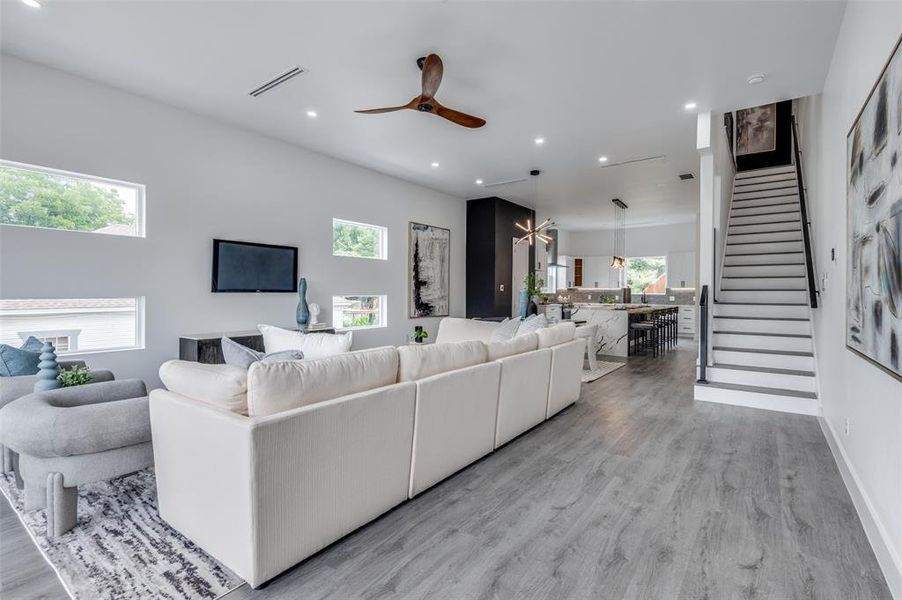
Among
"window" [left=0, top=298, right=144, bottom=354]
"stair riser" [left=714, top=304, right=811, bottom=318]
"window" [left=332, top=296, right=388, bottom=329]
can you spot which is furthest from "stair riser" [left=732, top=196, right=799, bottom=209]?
"window" [left=0, top=298, right=144, bottom=354]

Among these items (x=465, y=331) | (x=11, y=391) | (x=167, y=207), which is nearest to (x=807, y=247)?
(x=465, y=331)

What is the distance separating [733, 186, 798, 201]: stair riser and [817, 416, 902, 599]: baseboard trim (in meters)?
6.00

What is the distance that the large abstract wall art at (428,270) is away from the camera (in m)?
7.60

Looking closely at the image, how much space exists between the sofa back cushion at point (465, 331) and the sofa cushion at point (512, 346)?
3.82ft

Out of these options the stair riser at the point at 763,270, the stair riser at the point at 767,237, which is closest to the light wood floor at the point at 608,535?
the stair riser at the point at 763,270

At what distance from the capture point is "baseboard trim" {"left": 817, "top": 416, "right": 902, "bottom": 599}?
1711 mm

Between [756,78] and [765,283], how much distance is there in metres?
3.16

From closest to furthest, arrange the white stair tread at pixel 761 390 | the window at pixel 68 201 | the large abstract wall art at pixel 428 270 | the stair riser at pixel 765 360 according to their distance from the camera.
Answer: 1. the window at pixel 68 201
2. the white stair tread at pixel 761 390
3. the stair riser at pixel 765 360
4. the large abstract wall art at pixel 428 270

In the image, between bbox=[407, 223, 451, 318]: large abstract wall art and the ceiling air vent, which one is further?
bbox=[407, 223, 451, 318]: large abstract wall art

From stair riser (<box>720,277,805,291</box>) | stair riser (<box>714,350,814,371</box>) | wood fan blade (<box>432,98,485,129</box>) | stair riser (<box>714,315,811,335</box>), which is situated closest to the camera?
wood fan blade (<box>432,98,485,129</box>)

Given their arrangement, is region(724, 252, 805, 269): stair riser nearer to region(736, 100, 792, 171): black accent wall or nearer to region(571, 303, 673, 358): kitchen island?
region(571, 303, 673, 358): kitchen island

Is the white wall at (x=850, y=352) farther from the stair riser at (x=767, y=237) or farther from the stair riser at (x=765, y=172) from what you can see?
the stair riser at (x=765, y=172)

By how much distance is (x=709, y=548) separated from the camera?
6.54ft

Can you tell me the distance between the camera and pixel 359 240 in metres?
6.77
